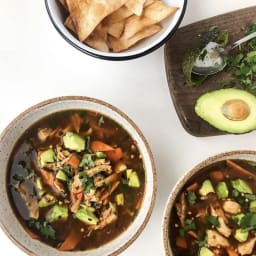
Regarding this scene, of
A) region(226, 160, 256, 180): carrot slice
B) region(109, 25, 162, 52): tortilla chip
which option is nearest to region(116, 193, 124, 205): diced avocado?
region(226, 160, 256, 180): carrot slice

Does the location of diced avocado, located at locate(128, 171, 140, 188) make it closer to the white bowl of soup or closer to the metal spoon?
the white bowl of soup

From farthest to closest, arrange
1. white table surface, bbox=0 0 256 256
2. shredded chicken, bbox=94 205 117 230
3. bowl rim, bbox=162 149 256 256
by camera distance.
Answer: white table surface, bbox=0 0 256 256 < shredded chicken, bbox=94 205 117 230 < bowl rim, bbox=162 149 256 256

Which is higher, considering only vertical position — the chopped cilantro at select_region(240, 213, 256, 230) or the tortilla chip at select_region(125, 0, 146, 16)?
the tortilla chip at select_region(125, 0, 146, 16)

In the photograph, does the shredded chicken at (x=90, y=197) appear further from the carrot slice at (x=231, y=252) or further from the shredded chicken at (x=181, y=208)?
the carrot slice at (x=231, y=252)

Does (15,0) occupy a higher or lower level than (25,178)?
higher

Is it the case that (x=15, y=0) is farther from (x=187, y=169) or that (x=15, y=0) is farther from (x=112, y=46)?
(x=187, y=169)

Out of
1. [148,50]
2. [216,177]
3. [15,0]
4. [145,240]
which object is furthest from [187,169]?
[15,0]

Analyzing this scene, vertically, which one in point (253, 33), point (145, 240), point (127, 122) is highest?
point (253, 33)

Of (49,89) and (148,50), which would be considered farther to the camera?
(49,89)
